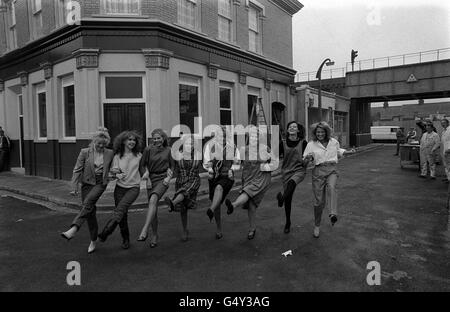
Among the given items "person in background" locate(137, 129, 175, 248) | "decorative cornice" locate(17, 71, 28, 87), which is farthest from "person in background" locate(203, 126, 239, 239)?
"decorative cornice" locate(17, 71, 28, 87)

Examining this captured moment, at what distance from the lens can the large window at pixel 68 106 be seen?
1109 cm

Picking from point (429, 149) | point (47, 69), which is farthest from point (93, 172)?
point (429, 149)

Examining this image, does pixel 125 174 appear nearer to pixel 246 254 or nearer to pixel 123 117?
pixel 246 254

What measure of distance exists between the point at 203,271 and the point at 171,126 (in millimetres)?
7346

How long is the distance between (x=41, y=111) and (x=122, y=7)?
562cm

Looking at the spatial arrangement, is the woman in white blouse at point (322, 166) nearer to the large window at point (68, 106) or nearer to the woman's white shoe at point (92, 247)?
the woman's white shoe at point (92, 247)

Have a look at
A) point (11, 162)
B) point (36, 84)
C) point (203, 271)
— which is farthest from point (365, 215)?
point (11, 162)

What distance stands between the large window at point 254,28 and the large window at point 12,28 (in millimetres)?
10088

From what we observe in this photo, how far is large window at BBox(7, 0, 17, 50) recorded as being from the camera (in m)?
13.9

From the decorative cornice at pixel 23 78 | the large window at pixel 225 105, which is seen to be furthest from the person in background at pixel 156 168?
the decorative cornice at pixel 23 78

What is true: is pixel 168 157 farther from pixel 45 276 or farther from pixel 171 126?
pixel 171 126

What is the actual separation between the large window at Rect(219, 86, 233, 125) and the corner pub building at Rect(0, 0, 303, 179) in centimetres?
4
